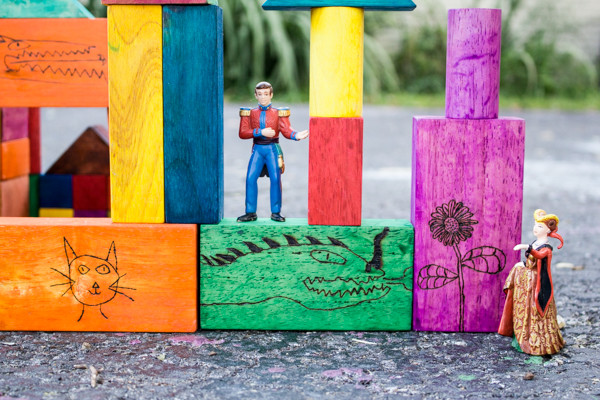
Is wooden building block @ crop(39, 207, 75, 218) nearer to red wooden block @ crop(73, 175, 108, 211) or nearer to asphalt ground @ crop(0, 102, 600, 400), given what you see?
red wooden block @ crop(73, 175, 108, 211)

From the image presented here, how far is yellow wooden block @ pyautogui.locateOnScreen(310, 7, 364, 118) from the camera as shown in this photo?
2.39 metres

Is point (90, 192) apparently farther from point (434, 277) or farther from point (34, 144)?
point (434, 277)

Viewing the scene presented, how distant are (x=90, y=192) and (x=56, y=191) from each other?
0.58ft

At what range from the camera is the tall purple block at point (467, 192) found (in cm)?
241

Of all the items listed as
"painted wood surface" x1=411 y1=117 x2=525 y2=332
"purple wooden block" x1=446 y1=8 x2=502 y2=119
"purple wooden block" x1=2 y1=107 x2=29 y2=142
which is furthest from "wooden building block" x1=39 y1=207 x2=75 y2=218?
"purple wooden block" x1=446 y1=8 x2=502 y2=119

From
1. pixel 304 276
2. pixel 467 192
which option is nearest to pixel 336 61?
pixel 467 192

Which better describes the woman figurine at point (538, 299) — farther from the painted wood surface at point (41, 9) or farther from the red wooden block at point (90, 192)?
the red wooden block at point (90, 192)

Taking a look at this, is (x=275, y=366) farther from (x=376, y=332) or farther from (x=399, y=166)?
(x=399, y=166)

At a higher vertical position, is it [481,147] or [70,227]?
[481,147]

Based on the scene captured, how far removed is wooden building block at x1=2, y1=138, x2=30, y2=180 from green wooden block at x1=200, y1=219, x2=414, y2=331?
1.44m

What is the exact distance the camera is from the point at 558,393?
199 cm

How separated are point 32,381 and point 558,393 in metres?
1.40

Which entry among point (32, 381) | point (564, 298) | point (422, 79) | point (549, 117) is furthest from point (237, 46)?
point (32, 381)

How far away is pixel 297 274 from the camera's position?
244cm
